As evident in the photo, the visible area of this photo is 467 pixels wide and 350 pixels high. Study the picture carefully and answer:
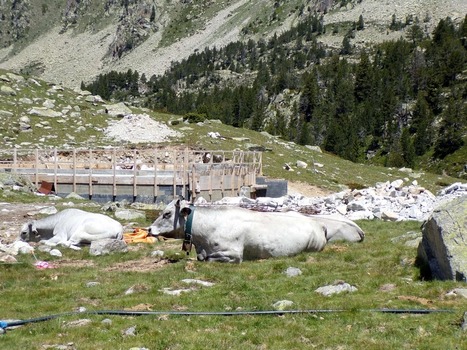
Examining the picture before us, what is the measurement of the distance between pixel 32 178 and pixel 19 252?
2097cm

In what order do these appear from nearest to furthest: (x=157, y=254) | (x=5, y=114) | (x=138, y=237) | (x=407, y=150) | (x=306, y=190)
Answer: (x=157, y=254)
(x=138, y=237)
(x=306, y=190)
(x=5, y=114)
(x=407, y=150)

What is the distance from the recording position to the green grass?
26.2 feet

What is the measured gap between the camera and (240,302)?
10250 mm

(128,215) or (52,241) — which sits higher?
(52,241)

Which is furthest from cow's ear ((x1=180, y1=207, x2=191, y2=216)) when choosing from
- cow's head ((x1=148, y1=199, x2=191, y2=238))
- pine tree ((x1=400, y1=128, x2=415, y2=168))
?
pine tree ((x1=400, y1=128, x2=415, y2=168))

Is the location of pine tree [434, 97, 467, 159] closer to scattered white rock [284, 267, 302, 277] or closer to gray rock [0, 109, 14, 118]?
gray rock [0, 109, 14, 118]

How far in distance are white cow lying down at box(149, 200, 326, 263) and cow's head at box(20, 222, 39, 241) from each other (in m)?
4.66

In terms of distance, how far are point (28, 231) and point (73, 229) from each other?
1451 mm

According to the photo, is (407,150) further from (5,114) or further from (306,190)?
(5,114)

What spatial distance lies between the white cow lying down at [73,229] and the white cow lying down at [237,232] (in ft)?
9.50

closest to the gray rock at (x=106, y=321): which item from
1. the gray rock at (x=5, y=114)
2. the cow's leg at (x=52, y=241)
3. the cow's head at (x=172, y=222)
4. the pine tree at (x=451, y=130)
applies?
the cow's head at (x=172, y=222)

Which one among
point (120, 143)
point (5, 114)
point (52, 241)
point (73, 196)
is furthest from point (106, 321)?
point (5, 114)

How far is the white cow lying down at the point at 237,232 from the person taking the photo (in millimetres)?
14398

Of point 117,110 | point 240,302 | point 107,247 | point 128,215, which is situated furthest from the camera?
point 117,110
